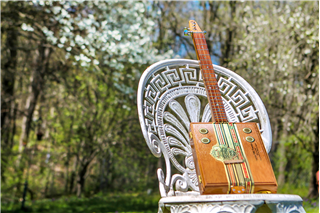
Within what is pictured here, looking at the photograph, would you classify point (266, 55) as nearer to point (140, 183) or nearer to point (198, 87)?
point (198, 87)

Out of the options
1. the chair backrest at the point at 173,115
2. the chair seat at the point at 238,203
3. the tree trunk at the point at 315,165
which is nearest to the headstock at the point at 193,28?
the chair backrest at the point at 173,115

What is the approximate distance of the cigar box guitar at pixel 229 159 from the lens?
1.56 meters

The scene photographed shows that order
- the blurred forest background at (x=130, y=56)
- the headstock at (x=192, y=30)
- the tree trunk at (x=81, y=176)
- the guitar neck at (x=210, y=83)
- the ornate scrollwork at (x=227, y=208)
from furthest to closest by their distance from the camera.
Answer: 1. the tree trunk at (x=81, y=176)
2. the blurred forest background at (x=130, y=56)
3. the headstock at (x=192, y=30)
4. the guitar neck at (x=210, y=83)
5. the ornate scrollwork at (x=227, y=208)

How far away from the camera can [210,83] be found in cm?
211

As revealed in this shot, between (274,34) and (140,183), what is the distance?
10.7 meters

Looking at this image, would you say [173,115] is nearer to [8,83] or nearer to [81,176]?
[8,83]

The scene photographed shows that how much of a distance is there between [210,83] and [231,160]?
0.63 metres

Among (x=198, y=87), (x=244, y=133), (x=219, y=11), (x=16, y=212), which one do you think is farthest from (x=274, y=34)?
(x=16, y=212)

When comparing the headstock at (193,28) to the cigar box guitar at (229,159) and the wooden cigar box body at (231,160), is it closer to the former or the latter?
the cigar box guitar at (229,159)

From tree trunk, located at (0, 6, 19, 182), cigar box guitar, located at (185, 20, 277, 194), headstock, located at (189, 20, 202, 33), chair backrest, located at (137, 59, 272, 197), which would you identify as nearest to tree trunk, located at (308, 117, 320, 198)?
chair backrest, located at (137, 59, 272, 197)

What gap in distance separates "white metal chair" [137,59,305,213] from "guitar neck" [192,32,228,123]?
0.56 feet

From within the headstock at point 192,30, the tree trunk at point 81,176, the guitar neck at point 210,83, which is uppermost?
the headstock at point 192,30

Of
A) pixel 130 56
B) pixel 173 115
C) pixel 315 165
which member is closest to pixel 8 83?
pixel 130 56

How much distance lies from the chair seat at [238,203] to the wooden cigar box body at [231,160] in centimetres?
12
